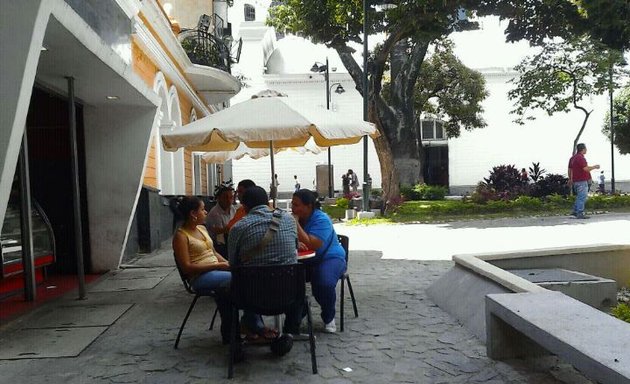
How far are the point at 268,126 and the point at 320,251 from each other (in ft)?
5.15

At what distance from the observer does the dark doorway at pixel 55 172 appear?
28.3 ft

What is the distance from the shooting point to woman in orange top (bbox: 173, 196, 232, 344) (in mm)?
4602

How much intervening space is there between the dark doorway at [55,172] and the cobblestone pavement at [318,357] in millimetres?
2858

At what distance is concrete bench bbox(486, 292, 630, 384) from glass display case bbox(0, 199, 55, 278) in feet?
18.0

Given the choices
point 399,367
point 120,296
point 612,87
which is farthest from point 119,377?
point 612,87

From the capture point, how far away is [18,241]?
7.18 m

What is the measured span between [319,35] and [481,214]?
7302mm

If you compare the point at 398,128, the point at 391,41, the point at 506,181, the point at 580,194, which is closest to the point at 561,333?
the point at 580,194

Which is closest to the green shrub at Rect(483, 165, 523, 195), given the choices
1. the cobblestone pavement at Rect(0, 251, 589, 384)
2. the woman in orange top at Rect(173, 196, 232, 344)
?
the cobblestone pavement at Rect(0, 251, 589, 384)

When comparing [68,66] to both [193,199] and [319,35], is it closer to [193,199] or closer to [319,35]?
[193,199]

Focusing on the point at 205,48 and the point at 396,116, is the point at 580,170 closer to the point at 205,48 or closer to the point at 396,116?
the point at 396,116

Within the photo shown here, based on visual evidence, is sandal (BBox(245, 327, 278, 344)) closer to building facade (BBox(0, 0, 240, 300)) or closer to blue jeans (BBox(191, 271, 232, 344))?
blue jeans (BBox(191, 271, 232, 344))

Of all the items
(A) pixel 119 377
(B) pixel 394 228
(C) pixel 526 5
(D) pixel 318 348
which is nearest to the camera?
(A) pixel 119 377

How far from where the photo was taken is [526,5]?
16.3 meters
